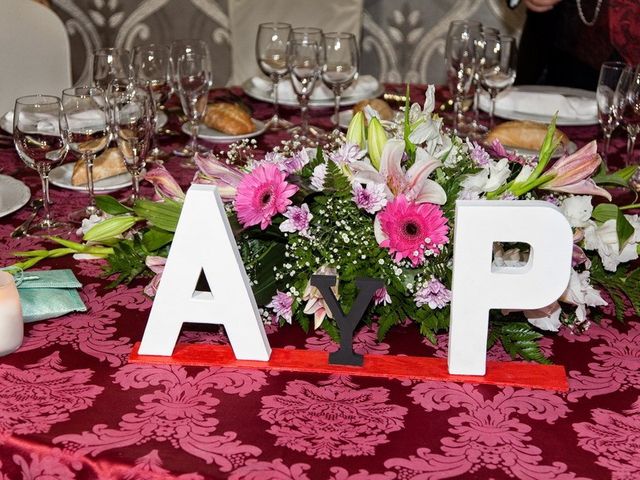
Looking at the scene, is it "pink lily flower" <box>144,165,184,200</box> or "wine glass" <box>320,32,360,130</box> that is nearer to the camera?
"pink lily flower" <box>144,165,184,200</box>

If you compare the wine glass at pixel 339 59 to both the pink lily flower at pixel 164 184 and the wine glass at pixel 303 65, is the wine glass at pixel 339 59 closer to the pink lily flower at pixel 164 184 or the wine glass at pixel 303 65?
the wine glass at pixel 303 65

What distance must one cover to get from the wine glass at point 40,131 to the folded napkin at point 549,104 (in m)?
1.03

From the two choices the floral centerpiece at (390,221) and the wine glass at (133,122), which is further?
the wine glass at (133,122)

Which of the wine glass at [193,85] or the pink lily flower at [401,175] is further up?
the pink lily flower at [401,175]

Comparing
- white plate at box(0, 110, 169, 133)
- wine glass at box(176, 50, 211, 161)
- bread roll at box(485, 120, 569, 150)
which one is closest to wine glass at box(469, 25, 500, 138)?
bread roll at box(485, 120, 569, 150)

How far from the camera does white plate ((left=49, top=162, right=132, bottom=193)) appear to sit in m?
1.58

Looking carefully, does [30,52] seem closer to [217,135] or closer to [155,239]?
[217,135]

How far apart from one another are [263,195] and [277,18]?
6.34 feet

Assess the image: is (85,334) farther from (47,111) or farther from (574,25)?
(574,25)

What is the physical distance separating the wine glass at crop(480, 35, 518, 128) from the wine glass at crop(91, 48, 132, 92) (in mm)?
708

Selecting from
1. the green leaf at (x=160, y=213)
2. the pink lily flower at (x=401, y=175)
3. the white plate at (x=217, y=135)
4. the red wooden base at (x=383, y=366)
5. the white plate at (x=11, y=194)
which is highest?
the pink lily flower at (x=401, y=175)

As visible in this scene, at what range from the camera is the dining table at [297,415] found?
0.86 metres

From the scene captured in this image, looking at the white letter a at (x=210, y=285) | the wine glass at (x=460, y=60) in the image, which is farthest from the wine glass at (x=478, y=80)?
the white letter a at (x=210, y=285)

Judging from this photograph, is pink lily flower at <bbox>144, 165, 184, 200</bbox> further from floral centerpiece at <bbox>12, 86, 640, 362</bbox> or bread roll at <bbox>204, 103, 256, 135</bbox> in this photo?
bread roll at <bbox>204, 103, 256, 135</bbox>
